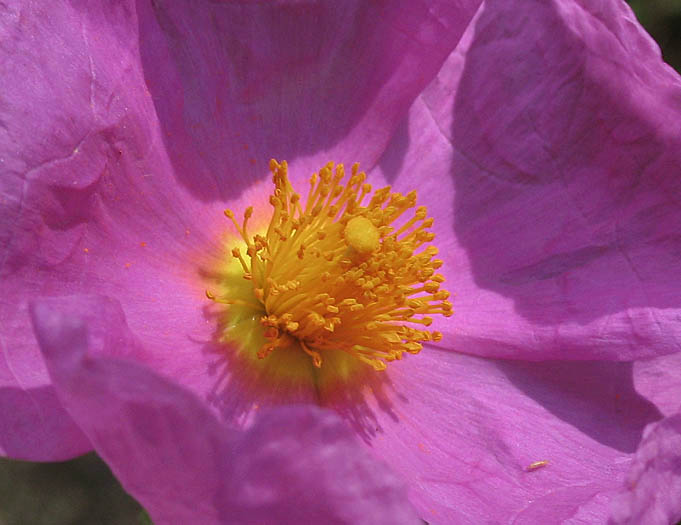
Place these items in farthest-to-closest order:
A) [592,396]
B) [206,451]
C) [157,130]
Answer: [592,396] → [157,130] → [206,451]

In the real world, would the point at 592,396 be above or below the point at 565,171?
below

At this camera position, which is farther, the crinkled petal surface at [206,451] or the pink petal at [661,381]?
the pink petal at [661,381]

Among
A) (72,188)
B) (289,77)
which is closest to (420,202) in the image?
(289,77)

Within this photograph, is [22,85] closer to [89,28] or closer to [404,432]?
[89,28]

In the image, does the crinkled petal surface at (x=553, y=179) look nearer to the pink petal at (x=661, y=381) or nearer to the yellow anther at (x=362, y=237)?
the pink petal at (x=661, y=381)

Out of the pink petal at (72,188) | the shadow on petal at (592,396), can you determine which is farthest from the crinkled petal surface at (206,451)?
the shadow on petal at (592,396)

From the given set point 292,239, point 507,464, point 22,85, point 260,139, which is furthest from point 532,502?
point 22,85

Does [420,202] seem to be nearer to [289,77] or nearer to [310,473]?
[289,77]
